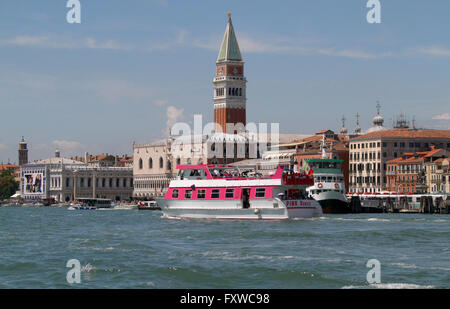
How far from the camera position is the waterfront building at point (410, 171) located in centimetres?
10050

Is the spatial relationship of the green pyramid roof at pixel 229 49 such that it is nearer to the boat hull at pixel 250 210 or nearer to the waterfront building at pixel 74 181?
the waterfront building at pixel 74 181

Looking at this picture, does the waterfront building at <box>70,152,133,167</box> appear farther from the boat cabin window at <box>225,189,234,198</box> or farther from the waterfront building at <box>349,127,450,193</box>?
the boat cabin window at <box>225,189,234,198</box>

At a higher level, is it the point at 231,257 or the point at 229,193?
the point at 229,193

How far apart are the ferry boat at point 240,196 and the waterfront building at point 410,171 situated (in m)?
44.7

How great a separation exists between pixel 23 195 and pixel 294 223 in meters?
133

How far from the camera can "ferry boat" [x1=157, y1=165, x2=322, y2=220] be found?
5497 cm

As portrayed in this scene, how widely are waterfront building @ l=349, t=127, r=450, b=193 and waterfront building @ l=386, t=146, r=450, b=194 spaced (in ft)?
7.53

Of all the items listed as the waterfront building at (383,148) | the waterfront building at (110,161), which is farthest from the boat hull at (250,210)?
the waterfront building at (110,161)

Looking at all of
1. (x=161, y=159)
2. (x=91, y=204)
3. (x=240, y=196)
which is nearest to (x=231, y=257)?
(x=240, y=196)

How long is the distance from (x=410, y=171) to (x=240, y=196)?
169 feet

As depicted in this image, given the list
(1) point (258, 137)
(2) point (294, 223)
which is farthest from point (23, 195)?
(2) point (294, 223)

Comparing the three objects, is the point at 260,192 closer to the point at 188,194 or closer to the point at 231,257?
the point at 188,194

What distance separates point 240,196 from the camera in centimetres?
5644

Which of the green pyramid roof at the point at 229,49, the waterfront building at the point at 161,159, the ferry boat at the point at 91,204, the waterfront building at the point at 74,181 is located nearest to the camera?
the ferry boat at the point at 91,204
